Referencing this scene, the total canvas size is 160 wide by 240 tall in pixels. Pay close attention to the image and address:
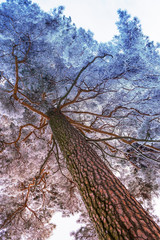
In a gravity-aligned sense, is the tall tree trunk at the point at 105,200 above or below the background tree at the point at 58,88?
below

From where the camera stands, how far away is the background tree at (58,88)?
3.79 meters

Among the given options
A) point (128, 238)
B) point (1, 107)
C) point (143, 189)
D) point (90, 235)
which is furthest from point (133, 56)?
point (90, 235)

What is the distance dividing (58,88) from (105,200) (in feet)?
12.8

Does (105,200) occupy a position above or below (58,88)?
below

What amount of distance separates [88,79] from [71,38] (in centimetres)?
125

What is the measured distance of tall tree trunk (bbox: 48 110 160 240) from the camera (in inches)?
58.0

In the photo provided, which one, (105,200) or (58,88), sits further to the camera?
(58,88)

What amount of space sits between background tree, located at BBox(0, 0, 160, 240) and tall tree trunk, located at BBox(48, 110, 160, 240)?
0.56 m

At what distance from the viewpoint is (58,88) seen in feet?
16.4

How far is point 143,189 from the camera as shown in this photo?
693cm

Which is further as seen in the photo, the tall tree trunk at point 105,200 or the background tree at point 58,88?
the background tree at point 58,88

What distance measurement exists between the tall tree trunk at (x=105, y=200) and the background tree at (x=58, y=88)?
56cm

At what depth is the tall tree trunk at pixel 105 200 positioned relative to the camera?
1472 millimetres

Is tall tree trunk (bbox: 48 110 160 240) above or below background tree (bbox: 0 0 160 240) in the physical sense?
below
